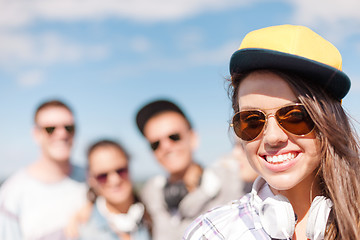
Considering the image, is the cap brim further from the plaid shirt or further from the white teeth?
the plaid shirt

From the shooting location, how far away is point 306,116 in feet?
5.26

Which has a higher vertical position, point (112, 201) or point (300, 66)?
point (300, 66)

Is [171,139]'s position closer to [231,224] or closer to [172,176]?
[172,176]

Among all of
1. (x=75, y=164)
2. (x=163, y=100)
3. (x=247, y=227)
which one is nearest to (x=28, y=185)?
(x=75, y=164)

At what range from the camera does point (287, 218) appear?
5.35ft

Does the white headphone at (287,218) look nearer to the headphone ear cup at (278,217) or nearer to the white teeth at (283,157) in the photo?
the headphone ear cup at (278,217)

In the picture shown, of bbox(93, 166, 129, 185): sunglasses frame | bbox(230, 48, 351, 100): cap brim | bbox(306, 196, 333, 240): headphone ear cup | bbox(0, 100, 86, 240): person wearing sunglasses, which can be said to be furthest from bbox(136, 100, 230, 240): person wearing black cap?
bbox(230, 48, 351, 100): cap brim

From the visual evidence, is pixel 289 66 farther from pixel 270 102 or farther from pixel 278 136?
pixel 278 136

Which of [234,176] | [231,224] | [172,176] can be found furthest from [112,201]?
[231,224]

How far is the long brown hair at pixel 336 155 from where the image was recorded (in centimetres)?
159

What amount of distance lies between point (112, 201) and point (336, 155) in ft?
10.6

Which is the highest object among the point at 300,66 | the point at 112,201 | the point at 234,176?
the point at 300,66

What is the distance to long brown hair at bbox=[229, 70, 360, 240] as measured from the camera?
1587mm

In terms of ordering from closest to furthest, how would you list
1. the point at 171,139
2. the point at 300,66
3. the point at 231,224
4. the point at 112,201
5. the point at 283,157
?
the point at 300,66, the point at 283,157, the point at 231,224, the point at 171,139, the point at 112,201
